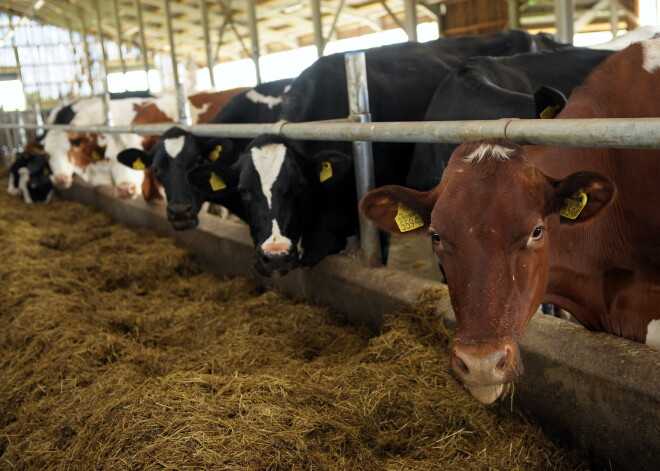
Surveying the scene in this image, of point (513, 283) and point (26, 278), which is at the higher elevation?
point (513, 283)

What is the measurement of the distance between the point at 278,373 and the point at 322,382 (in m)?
0.26

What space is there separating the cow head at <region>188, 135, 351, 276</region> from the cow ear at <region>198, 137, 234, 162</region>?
45.9 inches

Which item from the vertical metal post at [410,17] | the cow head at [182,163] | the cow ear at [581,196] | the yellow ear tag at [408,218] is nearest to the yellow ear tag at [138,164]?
Result: the cow head at [182,163]

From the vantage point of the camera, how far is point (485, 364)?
5.63 feet

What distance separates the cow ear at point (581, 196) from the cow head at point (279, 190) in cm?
180

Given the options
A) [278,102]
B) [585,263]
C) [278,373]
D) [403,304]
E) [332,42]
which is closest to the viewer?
[585,263]

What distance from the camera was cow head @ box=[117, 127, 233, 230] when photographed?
484cm

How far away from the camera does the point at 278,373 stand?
271 cm

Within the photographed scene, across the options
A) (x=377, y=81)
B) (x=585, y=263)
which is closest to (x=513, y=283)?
(x=585, y=263)

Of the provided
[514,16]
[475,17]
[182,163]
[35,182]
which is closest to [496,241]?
[182,163]

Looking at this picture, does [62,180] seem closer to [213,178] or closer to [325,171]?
[213,178]

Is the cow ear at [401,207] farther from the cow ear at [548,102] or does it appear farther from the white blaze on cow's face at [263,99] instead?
the white blaze on cow's face at [263,99]

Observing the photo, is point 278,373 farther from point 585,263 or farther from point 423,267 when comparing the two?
point 423,267

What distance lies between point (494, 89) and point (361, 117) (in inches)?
30.4
